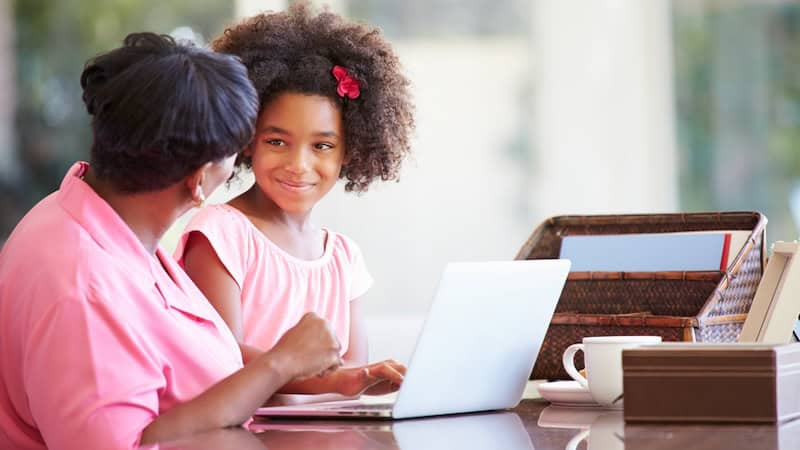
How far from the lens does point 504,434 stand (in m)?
1.37

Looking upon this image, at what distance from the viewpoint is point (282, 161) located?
1979 mm

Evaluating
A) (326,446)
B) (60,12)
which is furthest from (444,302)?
(60,12)

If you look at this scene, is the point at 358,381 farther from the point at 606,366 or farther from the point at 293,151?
the point at 293,151

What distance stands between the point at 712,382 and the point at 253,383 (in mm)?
500

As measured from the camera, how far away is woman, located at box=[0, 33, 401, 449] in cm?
131

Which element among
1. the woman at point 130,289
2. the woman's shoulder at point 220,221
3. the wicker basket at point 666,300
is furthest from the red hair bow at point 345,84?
the woman at point 130,289

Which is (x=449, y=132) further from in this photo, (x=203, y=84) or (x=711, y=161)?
(x=203, y=84)

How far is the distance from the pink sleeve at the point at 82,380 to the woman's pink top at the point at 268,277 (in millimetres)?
571

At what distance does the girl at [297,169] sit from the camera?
193 centimetres

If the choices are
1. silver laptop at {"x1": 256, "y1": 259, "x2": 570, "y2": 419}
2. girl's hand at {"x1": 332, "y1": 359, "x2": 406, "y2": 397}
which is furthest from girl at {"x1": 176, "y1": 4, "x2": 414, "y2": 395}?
silver laptop at {"x1": 256, "y1": 259, "x2": 570, "y2": 419}

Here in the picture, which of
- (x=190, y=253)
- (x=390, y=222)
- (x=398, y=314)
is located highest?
(x=190, y=253)

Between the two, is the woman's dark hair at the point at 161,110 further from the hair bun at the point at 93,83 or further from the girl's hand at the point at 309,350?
the girl's hand at the point at 309,350

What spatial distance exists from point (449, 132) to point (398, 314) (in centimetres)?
67

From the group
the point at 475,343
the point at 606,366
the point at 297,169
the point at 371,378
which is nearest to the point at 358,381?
the point at 371,378
